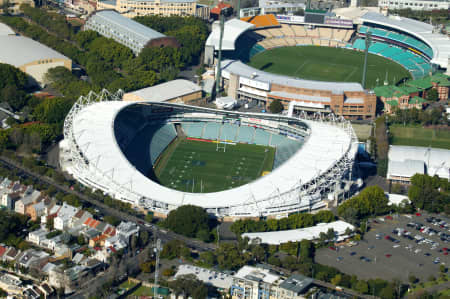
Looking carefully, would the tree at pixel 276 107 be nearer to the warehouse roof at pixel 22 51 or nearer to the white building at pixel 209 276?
the warehouse roof at pixel 22 51

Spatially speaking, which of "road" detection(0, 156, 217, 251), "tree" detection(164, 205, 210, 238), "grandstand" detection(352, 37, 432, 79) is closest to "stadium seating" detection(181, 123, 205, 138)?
"road" detection(0, 156, 217, 251)

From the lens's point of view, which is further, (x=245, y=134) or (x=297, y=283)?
(x=245, y=134)

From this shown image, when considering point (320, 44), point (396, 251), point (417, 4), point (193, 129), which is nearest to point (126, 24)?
point (320, 44)

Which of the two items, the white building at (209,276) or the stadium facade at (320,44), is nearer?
the white building at (209,276)

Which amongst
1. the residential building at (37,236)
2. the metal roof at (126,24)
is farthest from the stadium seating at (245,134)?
the residential building at (37,236)

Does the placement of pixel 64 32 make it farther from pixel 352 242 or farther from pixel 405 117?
pixel 352 242

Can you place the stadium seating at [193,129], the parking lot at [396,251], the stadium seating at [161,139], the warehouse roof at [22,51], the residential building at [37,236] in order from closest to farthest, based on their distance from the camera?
the parking lot at [396,251] < the residential building at [37,236] < the stadium seating at [161,139] < the stadium seating at [193,129] < the warehouse roof at [22,51]

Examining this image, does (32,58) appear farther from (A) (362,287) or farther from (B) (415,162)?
(A) (362,287)
